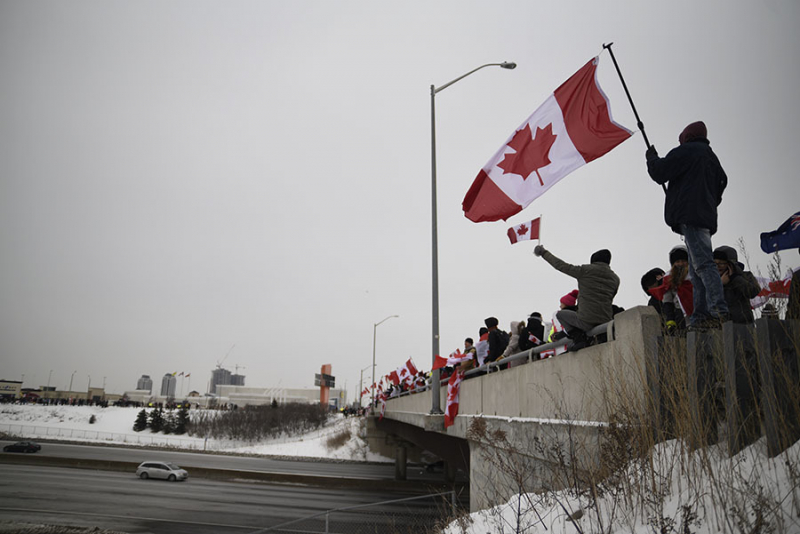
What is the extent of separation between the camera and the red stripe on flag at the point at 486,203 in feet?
32.7

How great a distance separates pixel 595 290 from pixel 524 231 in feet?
11.1

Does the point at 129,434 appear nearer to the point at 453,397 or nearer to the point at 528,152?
the point at 453,397

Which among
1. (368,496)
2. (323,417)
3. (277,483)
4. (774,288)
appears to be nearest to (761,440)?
(774,288)

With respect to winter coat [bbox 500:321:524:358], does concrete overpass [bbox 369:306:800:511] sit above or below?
below

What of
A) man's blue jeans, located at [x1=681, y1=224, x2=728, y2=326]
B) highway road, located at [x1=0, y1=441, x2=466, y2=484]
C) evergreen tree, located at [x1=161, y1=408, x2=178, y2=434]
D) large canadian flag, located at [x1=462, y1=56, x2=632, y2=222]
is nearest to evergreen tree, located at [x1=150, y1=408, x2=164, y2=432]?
evergreen tree, located at [x1=161, y1=408, x2=178, y2=434]

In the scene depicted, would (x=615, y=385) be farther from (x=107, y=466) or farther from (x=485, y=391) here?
(x=107, y=466)

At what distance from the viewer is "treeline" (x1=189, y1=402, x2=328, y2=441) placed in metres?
82.1

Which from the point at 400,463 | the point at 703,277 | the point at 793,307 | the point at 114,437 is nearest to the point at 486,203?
the point at 703,277

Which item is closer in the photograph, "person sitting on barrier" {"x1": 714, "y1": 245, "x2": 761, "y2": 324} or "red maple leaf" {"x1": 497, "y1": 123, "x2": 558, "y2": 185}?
"person sitting on barrier" {"x1": 714, "y1": 245, "x2": 761, "y2": 324}

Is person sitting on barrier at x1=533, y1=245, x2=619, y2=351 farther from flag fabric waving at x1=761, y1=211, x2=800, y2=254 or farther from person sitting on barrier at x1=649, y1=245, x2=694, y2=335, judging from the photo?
flag fabric waving at x1=761, y1=211, x2=800, y2=254

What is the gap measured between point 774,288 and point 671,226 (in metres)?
1.05

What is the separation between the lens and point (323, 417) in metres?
102

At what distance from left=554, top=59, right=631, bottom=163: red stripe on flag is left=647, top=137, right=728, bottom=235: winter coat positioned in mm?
2612

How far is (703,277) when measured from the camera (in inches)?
196
